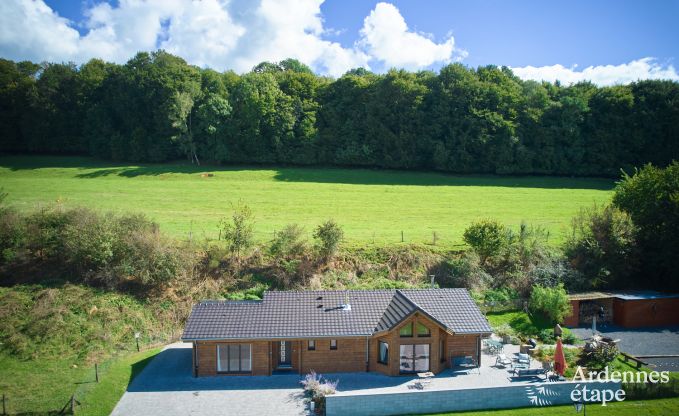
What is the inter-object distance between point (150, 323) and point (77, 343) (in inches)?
142

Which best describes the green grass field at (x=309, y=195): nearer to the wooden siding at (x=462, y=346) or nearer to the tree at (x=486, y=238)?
the tree at (x=486, y=238)

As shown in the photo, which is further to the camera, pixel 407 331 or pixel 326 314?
pixel 326 314

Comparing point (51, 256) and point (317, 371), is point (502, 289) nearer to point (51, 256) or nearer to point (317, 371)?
point (317, 371)

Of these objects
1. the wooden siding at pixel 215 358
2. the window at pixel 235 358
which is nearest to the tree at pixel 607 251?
the wooden siding at pixel 215 358

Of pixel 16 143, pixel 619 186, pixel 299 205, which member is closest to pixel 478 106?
pixel 619 186

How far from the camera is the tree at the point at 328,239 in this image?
29047 millimetres

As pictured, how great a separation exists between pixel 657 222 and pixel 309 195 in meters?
25.9

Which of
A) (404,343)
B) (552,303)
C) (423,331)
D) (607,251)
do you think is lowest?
(404,343)

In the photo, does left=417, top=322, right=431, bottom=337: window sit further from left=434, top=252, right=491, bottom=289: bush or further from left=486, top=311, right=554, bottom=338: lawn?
left=434, top=252, right=491, bottom=289: bush

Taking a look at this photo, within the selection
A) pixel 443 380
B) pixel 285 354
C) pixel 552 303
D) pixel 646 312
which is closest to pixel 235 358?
pixel 285 354

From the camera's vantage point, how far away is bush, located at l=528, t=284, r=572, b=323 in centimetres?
2609

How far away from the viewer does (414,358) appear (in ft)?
69.3

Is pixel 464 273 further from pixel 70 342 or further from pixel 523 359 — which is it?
pixel 70 342

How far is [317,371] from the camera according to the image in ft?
69.6
